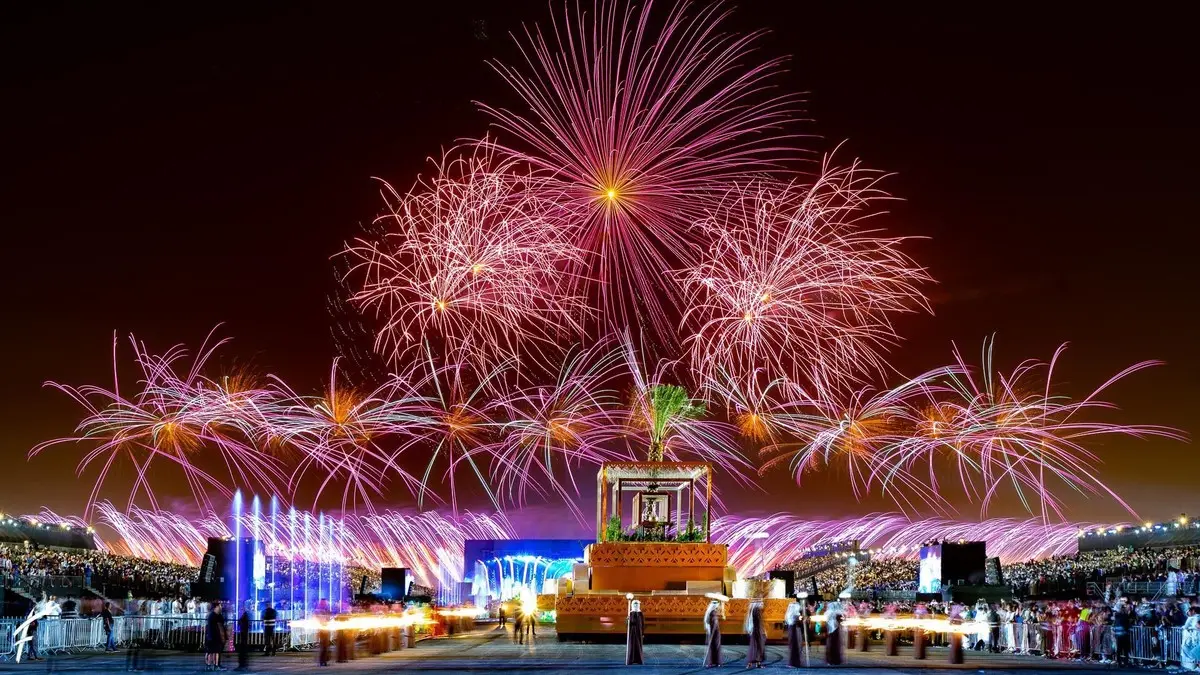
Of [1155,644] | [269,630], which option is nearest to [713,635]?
[1155,644]

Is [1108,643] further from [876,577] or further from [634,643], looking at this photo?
[876,577]

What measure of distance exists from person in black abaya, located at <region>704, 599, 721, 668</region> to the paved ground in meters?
0.27

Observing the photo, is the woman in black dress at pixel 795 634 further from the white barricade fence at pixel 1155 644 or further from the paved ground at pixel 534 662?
the white barricade fence at pixel 1155 644

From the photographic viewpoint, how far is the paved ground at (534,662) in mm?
23953

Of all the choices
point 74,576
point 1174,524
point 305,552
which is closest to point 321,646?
point 74,576

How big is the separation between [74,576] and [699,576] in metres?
21.6

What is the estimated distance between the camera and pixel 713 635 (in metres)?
24.7

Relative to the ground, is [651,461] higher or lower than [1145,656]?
higher

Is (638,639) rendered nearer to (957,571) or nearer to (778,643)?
(778,643)

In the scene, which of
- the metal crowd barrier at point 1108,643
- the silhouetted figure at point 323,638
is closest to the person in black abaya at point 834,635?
the metal crowd barrier at point 1108,643

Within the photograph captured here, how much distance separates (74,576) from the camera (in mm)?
42000

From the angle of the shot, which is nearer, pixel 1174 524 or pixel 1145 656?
pixel 1145 656

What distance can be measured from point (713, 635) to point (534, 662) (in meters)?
3.95

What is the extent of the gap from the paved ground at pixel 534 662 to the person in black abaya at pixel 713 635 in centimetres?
27
